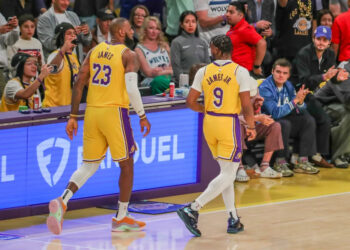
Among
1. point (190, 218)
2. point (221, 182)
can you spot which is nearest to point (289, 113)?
point (221, 182)

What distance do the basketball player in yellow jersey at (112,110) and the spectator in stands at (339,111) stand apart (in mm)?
4816

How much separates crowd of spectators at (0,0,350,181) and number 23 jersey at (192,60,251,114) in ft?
6.28

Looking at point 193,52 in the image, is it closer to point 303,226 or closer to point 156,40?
point 156,40

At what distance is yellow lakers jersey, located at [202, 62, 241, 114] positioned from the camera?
8.36 metres

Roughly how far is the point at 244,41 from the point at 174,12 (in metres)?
1.28

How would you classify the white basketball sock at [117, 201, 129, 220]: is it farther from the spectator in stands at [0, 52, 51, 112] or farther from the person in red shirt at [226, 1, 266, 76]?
the person in red shirt at [226, 1, 266, 76]

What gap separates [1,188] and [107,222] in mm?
1171

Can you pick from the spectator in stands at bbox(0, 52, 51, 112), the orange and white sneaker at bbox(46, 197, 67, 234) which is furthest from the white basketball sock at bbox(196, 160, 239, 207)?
the spectator in stands at bbox(0, 52, 51, 112)

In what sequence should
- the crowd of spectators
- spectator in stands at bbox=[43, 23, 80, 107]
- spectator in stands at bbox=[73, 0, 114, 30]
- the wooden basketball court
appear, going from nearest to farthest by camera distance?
the wooden basketball court, spectator in stands at bbox=[43, 23, 80, 107], the crowd of spectators, spectator in stands at bbox=[73, 0, 114, 30]

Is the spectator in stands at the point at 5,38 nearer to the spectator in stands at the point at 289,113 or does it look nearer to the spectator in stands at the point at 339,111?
the spectator in stands at the point at 289,113

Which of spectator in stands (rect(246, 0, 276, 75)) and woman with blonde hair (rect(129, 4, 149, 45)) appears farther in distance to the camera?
spectator in stands (rect(246, 0, 276, 75))

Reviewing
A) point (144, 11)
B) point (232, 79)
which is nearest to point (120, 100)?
point (232, 79)

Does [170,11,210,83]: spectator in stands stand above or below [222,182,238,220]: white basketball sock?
above

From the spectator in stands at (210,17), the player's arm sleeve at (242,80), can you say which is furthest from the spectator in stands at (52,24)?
the player's arm sleeve at (242,80)
